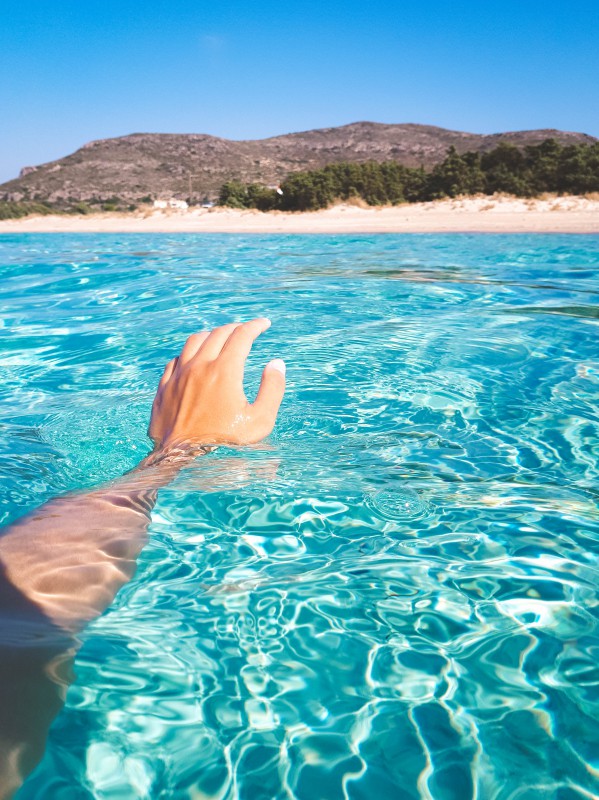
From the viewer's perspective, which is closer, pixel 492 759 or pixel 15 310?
pixel 492 759

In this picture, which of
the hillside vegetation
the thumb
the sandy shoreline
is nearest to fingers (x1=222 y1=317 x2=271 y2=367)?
the thumb

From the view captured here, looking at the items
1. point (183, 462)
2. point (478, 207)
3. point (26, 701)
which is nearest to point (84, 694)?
point (26, 701)

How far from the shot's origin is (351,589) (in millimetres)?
1270

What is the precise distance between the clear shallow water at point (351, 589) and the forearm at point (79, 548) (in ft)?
0.16

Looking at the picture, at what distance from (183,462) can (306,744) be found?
1119 millimetres

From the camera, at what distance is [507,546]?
4.75 ft

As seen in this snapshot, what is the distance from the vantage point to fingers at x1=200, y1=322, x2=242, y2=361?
7.34ft

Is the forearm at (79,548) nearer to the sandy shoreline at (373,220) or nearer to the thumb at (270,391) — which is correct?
the thumb at (270,391)

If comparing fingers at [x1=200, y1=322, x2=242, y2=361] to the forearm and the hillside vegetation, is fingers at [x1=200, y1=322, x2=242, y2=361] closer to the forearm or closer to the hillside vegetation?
the forearm

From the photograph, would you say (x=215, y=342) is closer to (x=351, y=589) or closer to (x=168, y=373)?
(x=168, y=373)

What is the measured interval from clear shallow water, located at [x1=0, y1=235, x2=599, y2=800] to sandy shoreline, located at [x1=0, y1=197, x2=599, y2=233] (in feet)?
31.6

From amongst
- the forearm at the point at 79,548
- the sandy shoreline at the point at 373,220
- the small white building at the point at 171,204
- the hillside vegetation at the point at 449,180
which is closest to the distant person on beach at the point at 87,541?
the forearm at the point at 79,548

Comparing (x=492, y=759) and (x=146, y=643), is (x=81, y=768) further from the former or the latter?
(x=492, y=759)

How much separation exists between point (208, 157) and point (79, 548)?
57.6 metres
